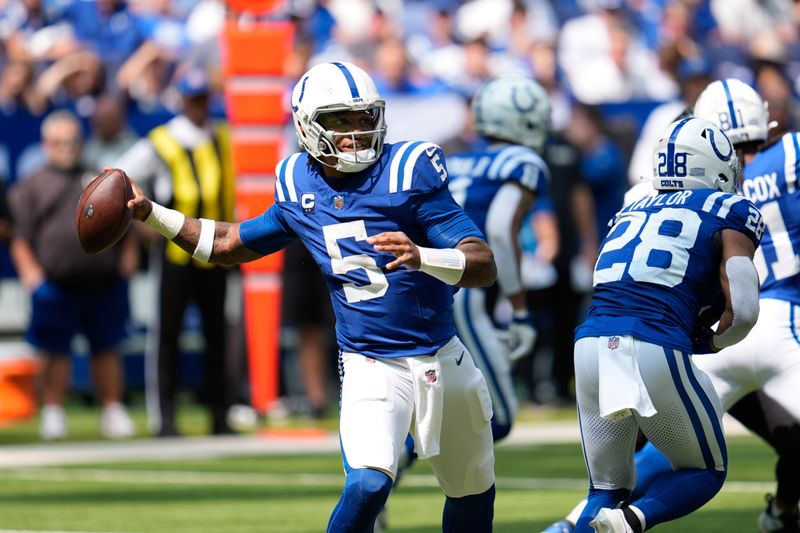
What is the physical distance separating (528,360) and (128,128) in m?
3.71

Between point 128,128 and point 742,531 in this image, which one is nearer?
point 742,531

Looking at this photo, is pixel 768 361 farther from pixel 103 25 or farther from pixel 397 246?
pixel 103 25

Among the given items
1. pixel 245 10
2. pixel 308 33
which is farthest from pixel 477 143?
pixel 308 33

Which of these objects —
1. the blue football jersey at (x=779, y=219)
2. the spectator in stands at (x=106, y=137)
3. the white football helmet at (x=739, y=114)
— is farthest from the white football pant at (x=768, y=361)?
the spectator in stands at (x=106, y=137)

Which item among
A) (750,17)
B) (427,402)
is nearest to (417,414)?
(427,402)

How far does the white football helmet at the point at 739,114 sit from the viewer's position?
6059 millimetres

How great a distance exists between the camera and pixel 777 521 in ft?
20.7

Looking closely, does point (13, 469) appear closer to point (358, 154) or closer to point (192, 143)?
point (192, 143)

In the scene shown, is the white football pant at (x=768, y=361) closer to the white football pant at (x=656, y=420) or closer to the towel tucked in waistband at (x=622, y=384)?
the white football pant at (x=656, y=420)

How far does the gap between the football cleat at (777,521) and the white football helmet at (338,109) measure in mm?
2366

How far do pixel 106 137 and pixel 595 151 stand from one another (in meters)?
3.99

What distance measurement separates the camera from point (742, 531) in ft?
21.6

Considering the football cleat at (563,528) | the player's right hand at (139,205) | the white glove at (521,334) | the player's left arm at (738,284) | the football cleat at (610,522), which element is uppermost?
the player's right hand at (139,205)

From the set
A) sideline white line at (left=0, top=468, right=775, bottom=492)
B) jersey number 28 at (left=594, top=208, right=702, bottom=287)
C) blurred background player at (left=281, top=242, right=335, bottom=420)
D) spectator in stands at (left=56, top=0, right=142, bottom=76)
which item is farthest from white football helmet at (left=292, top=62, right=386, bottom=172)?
spectator in stands at (left=56, top=0, right=142, bottom=76)
